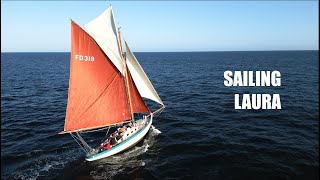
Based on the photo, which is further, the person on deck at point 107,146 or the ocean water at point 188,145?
the person on deck at point 107,146

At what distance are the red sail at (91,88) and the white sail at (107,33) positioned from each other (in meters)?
0.63

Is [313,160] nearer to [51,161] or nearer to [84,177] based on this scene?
[84,177]

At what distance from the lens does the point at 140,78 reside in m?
34.4

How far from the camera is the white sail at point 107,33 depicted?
2966 centimetres

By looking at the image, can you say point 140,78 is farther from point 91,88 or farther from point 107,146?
point 107,146

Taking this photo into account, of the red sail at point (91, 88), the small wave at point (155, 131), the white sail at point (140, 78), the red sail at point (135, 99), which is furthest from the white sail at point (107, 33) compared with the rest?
the small wave at point (155, 131)

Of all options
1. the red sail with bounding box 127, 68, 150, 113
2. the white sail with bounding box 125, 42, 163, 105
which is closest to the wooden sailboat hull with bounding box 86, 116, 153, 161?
the red sail with bounding box 127, 68, 150, 113

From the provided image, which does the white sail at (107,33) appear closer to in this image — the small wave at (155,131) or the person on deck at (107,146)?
the person on deck at (107,146)

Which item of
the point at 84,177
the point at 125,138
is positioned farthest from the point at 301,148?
the point at 84,177

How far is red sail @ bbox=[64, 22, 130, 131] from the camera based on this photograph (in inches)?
1160

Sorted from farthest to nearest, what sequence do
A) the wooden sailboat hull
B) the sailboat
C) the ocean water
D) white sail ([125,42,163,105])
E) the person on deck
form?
white sail ([125,42,163,105]) < the person on deck < the wooden sailboat hull < the sailboat < the ocean water

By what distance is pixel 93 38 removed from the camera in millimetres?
29625

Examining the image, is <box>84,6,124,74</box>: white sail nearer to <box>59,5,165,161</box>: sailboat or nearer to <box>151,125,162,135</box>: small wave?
<box>59,5,165,161</box>: sailboat

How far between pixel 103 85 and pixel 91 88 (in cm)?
160
